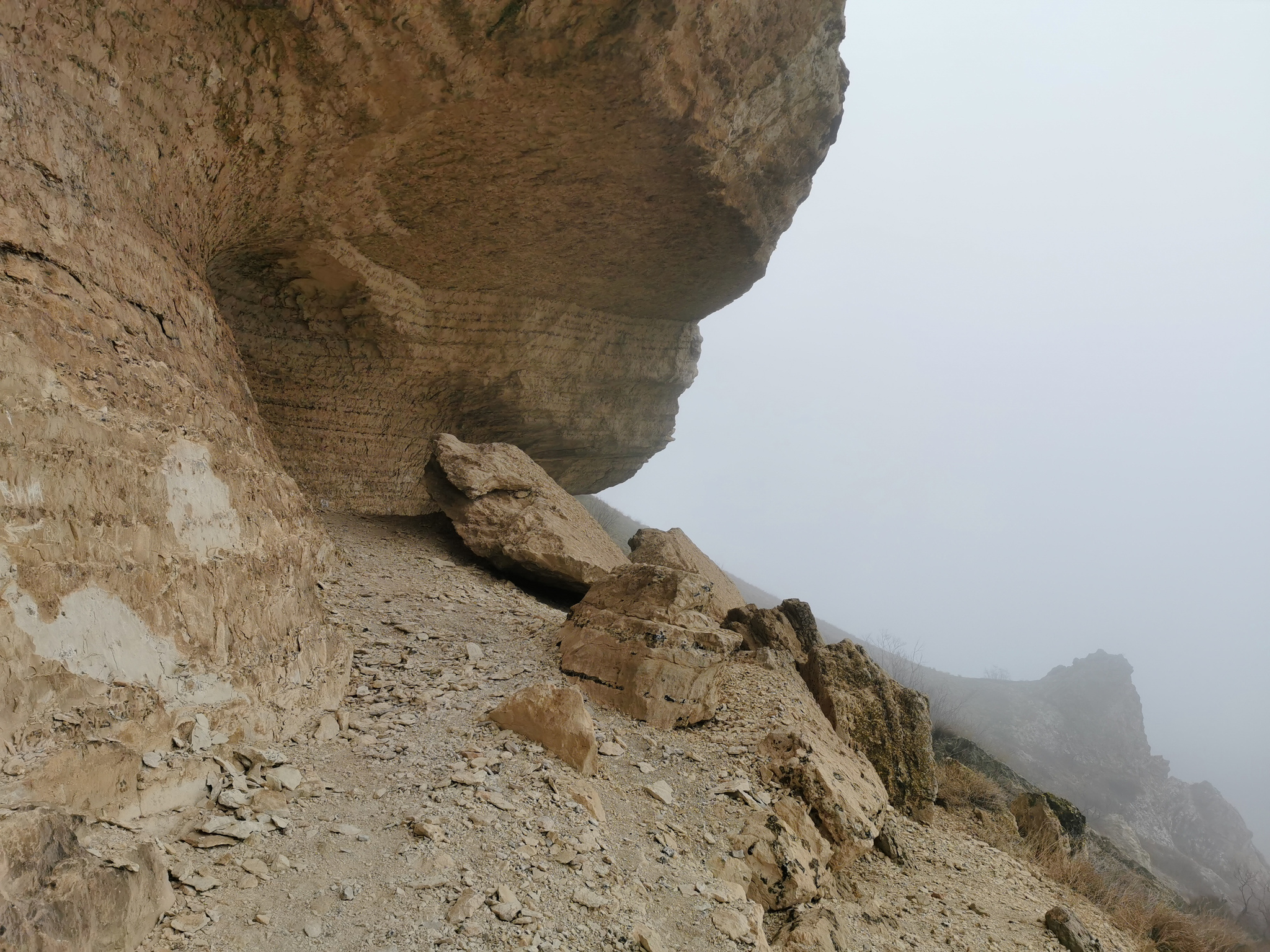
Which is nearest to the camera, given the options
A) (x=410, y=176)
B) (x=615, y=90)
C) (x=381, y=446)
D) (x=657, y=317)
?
(x=615, y=90)

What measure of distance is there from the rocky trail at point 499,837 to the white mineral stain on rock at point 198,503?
983mm

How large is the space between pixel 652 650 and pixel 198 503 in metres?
2.73

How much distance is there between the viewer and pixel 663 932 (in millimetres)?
2707

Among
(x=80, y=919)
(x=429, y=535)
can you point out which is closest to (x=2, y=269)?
(x=80, y=919)

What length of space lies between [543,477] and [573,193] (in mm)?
2986

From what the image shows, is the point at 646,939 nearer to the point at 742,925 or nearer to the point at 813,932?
the point at 742,925

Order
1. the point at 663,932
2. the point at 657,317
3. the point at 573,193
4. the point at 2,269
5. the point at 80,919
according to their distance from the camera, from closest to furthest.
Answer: the point at 80,919
the point at 663,932
the point at 2,269
the point at 573,193
the point at 657,317

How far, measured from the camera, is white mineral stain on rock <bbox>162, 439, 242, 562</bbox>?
11.1ft

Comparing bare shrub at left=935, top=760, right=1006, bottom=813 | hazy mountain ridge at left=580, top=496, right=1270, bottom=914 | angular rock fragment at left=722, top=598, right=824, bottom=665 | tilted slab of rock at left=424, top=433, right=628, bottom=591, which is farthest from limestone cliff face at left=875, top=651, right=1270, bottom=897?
tilted slab of rock at left=424, top=433, right=628, bottom=591

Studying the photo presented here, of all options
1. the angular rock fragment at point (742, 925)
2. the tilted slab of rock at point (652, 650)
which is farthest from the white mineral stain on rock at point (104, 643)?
the angular rock fragment at point (742, 925)

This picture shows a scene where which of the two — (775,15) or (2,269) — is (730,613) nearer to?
(775,15)

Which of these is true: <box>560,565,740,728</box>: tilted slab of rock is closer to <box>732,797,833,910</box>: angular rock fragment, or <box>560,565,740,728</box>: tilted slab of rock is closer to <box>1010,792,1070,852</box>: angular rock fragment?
<box>732,797,833,910</box>: angular rock fragment

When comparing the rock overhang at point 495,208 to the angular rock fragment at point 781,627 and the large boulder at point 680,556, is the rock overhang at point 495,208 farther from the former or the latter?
the angular rock fragment at point 781,627

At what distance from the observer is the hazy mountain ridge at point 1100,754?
18891 mm
